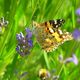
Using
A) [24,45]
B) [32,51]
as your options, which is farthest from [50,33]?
[32,51]

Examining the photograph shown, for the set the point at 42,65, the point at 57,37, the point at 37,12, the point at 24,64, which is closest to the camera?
the point at 57,37

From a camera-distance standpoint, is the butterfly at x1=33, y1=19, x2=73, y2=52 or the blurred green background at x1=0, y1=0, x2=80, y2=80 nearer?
the butterfly at x1=33, y1=19, x2=73, y2=52

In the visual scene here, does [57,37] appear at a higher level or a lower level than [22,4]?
lower

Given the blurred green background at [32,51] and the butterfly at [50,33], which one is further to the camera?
the blurred green background at [32,51]

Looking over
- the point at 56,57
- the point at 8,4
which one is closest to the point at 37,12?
the point at 8,4

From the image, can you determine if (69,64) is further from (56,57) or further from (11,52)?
(11,52)
